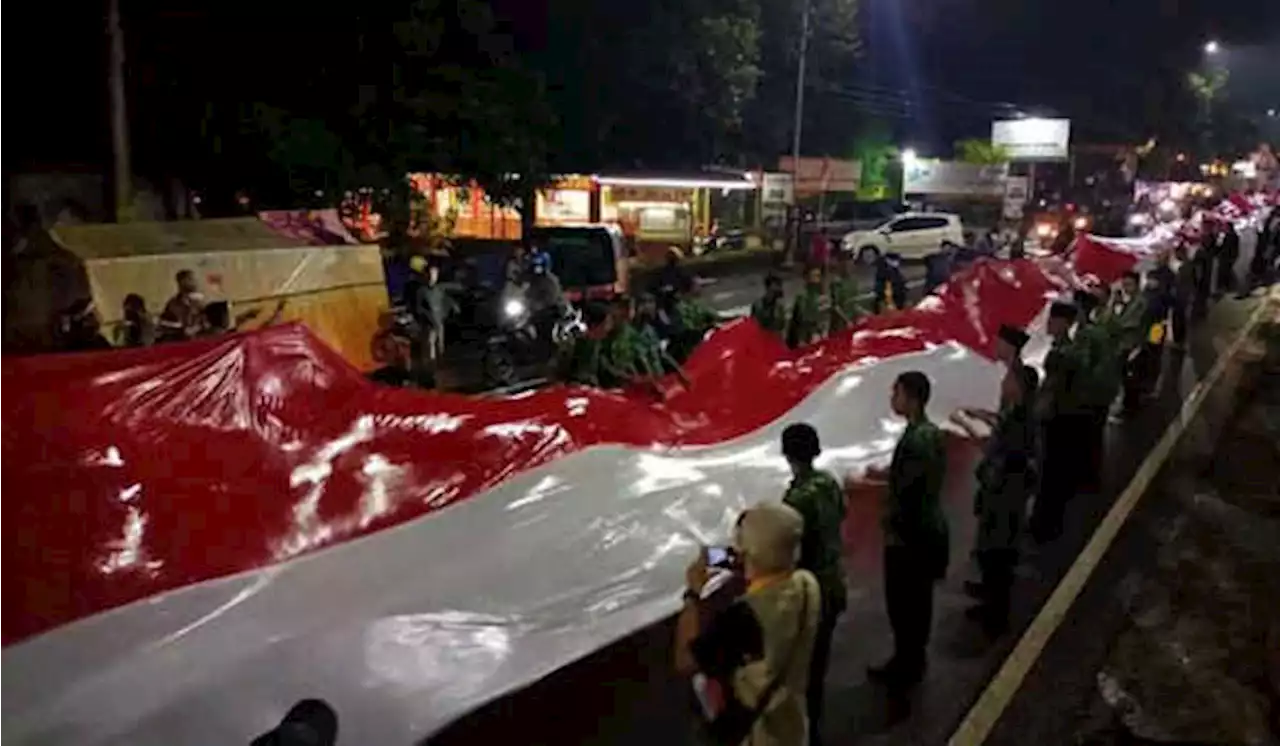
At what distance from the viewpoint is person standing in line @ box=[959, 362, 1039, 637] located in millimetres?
7398

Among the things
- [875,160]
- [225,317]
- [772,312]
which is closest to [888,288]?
[772,312]

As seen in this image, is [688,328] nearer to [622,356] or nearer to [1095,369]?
[622,356]

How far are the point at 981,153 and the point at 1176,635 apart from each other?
4875 centimetres

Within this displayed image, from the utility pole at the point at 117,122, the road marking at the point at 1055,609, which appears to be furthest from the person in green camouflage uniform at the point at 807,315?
the utility pole at the point at 117,122

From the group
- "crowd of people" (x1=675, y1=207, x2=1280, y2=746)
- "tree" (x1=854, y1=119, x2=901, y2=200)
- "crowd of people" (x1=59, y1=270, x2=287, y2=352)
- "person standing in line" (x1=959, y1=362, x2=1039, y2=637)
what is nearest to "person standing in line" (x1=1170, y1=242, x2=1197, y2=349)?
"crowd of people" (x1=675, y1=207, x2=1280, y2=746)

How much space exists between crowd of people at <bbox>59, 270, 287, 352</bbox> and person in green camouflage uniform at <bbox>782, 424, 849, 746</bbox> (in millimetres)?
5383

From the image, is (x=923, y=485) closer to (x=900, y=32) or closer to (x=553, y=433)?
(x=553, y=433)

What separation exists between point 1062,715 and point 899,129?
1916 inches

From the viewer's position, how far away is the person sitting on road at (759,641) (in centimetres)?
348

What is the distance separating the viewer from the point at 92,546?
5.27 meters

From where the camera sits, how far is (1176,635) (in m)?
7.09

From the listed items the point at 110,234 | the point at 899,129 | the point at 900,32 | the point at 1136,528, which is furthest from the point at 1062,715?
the point at 900,32

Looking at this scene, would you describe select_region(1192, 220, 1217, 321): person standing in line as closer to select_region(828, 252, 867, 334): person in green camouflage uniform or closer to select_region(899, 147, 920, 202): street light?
select_region(828, 252, 867, 334): person in green camouflage uniform

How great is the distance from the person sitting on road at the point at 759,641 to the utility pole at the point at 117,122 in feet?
37.5
